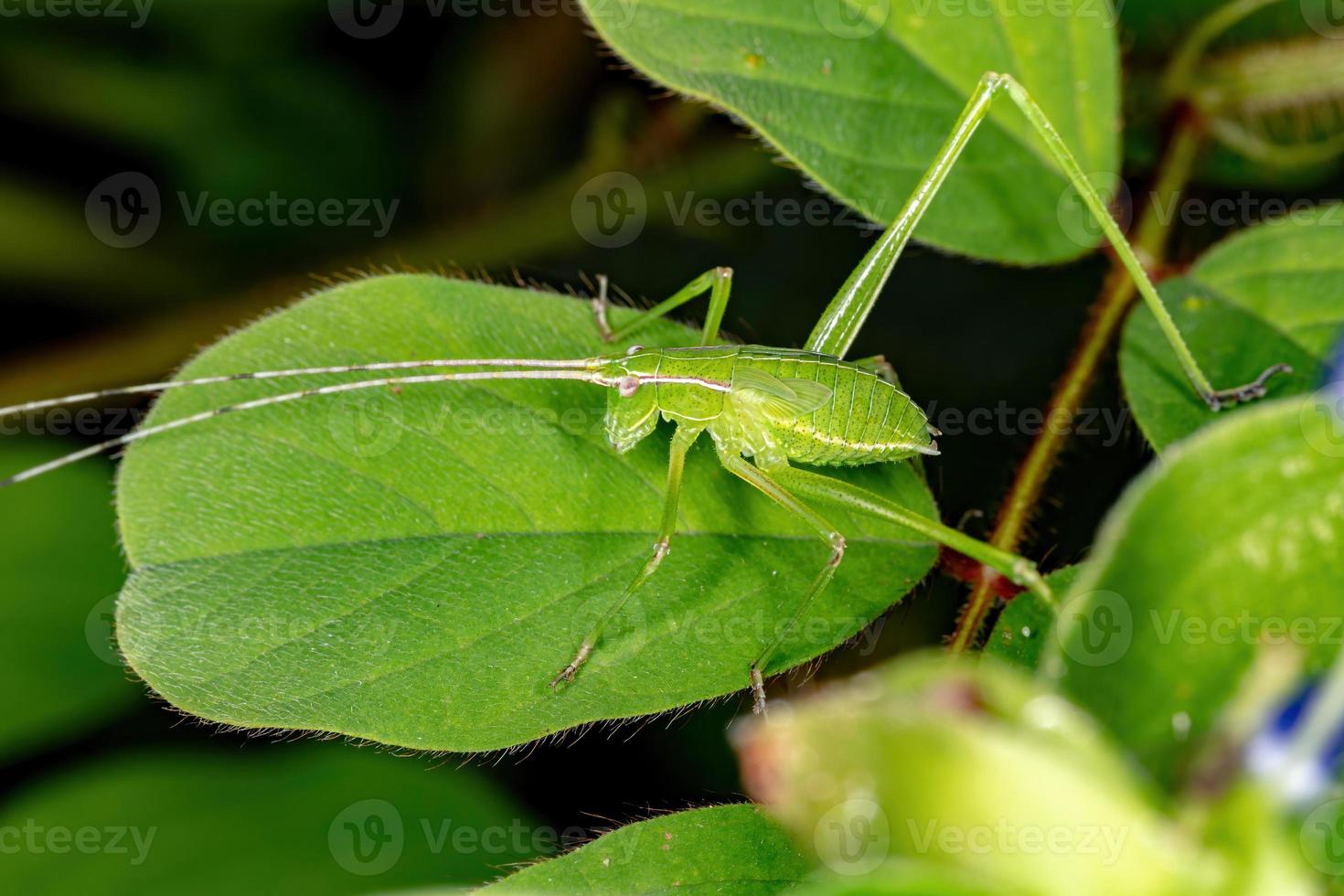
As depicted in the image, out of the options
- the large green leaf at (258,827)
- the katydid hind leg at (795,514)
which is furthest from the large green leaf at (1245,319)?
the large green leaf at (258,827)

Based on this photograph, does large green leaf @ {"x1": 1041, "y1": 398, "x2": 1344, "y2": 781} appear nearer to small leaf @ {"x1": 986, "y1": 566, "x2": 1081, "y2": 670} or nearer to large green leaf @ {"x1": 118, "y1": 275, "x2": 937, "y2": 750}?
small leaf @ {"x1": 986, "y1": 566, "x2": 1081, "y2": 670}

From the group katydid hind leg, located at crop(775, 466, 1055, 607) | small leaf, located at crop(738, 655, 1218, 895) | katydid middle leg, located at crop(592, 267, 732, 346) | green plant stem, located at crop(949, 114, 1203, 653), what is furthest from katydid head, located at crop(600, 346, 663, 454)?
small leaf, located at crop(738, 655, 1218, 895)

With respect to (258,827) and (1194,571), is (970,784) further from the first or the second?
(258,827)

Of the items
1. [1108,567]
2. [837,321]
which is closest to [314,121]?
[837,321]

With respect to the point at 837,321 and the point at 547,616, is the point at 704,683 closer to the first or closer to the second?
the point at 547,616

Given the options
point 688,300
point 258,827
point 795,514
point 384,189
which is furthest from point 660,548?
point 384,189

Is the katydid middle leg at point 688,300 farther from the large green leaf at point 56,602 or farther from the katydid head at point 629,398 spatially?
the large green leaf at point 56,602
